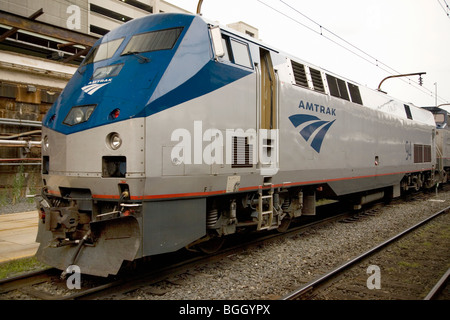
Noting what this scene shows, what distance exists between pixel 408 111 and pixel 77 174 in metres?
12.8

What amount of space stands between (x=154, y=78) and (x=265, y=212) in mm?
2974

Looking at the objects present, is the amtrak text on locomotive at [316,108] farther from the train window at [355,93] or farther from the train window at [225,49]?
the train window at [225,49]

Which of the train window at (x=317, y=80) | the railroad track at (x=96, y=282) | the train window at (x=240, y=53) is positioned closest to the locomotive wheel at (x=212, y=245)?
the railroad track at (x=96, y=282)

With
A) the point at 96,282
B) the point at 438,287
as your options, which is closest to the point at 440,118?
the point at 438,287

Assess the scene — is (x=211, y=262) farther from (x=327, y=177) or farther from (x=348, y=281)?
(x=327, y=177)

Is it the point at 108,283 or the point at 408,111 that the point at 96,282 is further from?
the point at 408,111

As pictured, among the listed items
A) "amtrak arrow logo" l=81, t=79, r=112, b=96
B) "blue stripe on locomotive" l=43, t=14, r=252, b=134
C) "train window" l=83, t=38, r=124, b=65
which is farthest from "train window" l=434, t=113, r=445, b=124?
"amtrak arrow logo" l=81, t=79, r=112, b=96

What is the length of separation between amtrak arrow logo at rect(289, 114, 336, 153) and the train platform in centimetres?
530

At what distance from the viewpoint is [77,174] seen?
5043 mm

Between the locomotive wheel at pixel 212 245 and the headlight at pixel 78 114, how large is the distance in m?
2.81

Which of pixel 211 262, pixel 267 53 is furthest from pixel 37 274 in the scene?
pixel 267 53

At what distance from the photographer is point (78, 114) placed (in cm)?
514

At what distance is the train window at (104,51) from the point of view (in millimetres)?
5794

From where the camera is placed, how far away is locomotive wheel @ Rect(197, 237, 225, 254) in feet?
20.9
